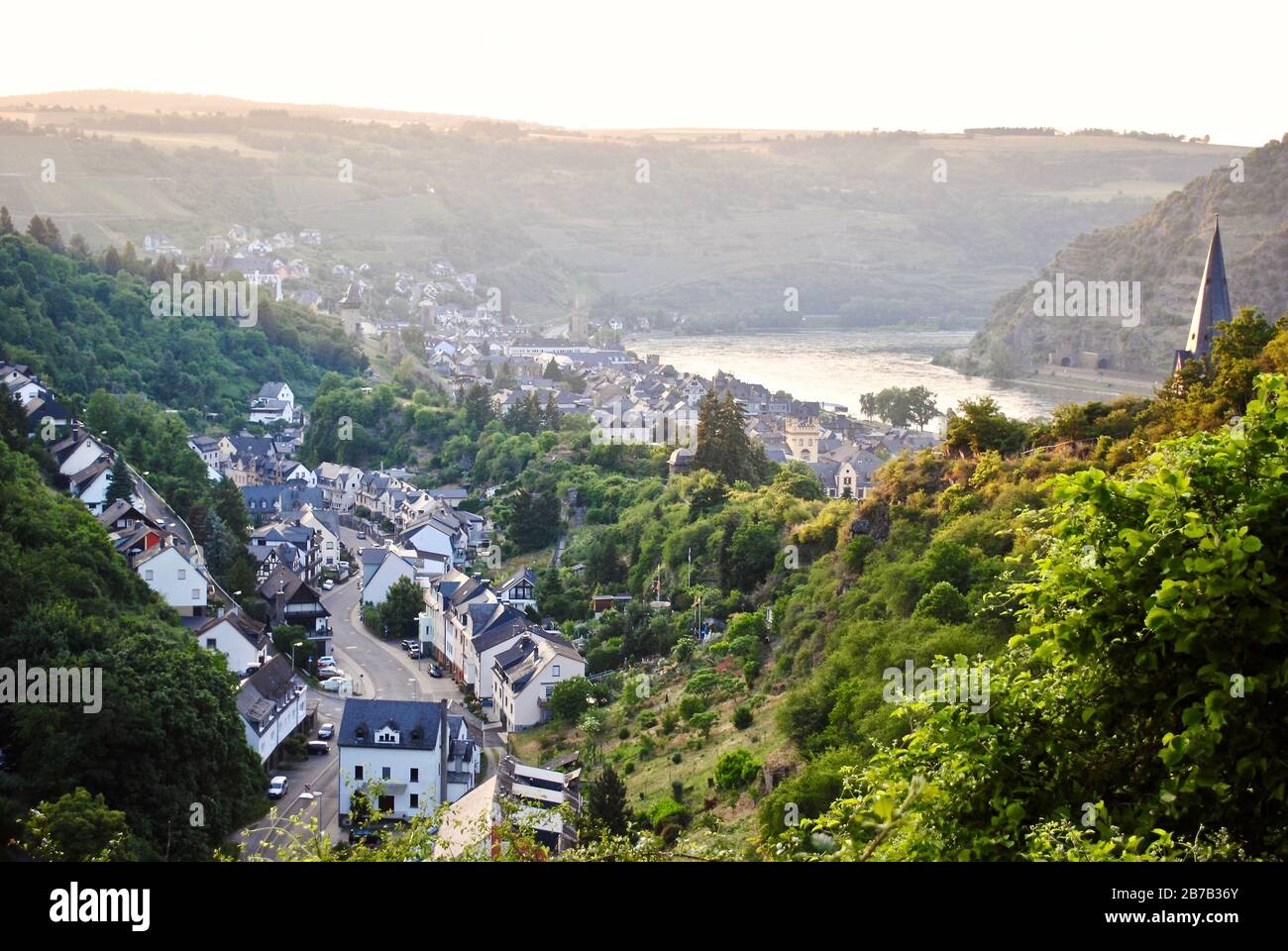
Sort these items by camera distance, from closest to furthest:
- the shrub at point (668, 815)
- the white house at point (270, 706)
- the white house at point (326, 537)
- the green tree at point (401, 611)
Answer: the shrub at point (668, 815) < the white house at point (270, 706) < the green tree at point (401, 611) < the white house at point (326, 537)

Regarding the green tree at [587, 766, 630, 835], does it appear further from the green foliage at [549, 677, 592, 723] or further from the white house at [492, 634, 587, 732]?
the white house at [492, 634, 587, 732]

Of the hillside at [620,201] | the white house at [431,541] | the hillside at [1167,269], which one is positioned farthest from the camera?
the hillside at [620,201]

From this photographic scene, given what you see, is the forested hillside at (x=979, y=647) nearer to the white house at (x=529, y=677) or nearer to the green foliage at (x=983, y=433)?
the green foliage at (x=983, y=433)

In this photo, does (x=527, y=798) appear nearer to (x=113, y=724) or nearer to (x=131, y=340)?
(x=113, y=724)

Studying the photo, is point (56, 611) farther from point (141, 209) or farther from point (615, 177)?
point (615, 177)

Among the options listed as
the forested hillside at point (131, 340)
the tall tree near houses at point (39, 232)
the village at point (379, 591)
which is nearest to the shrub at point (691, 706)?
the village at point (379, 591)
